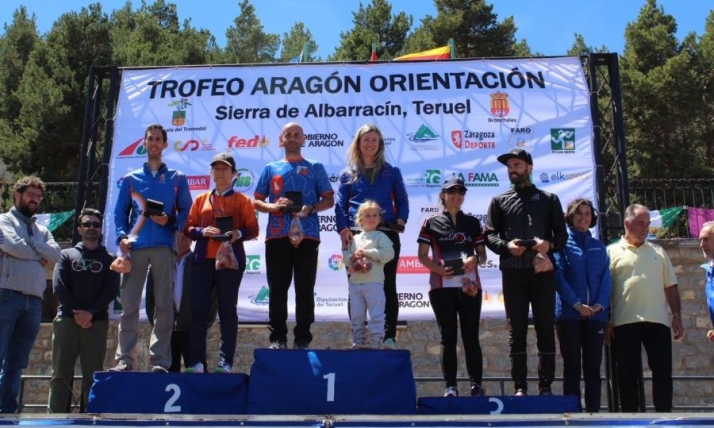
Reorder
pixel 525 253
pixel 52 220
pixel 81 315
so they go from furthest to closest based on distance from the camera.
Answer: pixel 52 220 < pixel 81 315 < pixel 525 253

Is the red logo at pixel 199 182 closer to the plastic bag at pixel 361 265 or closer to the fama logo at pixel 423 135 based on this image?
the fama logo at pixel 423 135

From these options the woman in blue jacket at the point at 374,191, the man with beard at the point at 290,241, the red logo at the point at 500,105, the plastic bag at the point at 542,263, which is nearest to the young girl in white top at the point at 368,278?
the woman in blue jacket at the point at 374,191

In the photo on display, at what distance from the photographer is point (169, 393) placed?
3.68 meters

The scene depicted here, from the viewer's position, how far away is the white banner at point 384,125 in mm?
6184

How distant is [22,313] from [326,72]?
10.9 feet

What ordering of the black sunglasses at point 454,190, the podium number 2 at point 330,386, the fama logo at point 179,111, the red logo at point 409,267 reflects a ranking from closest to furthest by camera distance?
the podium number 2 at point 330,386
the black sunglasses at point 454,190
the red logo at point 409,267
the fama logo at point 179,111

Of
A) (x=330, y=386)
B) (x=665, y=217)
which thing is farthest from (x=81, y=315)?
(x=665, y=217)

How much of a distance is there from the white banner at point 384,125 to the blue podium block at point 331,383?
2345mm

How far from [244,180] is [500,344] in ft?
13.0

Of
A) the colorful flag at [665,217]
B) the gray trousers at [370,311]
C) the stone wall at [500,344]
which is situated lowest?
the stone wall at [500,344]

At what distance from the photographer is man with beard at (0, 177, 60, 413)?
438 centimetres

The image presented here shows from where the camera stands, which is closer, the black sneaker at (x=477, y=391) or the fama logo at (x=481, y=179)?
the black sneaker at (x=477, y=391)

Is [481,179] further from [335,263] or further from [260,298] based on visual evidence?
[260,298]

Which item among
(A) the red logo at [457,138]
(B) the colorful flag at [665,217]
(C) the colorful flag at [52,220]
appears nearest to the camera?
(A) the red logo at [457,138]
